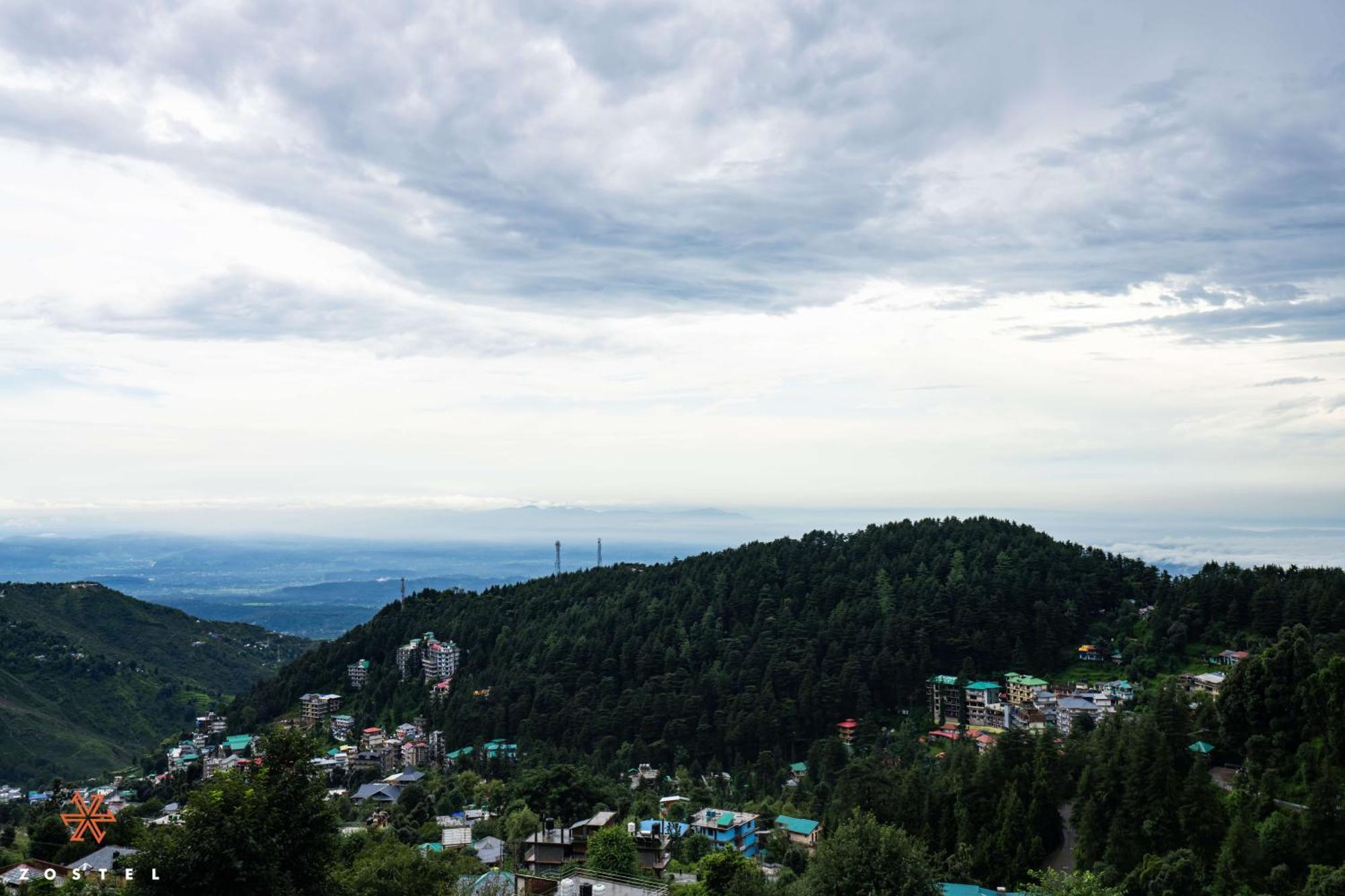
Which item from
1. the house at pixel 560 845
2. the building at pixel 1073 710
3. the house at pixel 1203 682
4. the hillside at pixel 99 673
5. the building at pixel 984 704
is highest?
the house at pixel 1203 682

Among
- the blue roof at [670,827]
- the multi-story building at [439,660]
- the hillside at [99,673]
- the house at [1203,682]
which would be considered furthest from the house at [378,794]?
the house at [1203,682]

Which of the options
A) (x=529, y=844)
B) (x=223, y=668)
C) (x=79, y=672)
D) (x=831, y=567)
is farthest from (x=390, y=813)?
(x=223, y=668)

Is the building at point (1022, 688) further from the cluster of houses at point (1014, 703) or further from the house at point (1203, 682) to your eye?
the house at point (1203, 682)

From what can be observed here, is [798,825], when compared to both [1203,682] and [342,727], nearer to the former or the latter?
[1203,682]

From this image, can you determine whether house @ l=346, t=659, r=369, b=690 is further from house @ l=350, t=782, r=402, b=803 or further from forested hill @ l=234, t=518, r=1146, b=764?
house @ l=350, t=782, r=402, b=803

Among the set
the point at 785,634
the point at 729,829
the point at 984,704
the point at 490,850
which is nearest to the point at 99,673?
Answer: the point at 785,634

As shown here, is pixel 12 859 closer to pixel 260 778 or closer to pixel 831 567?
pixel 260 778
